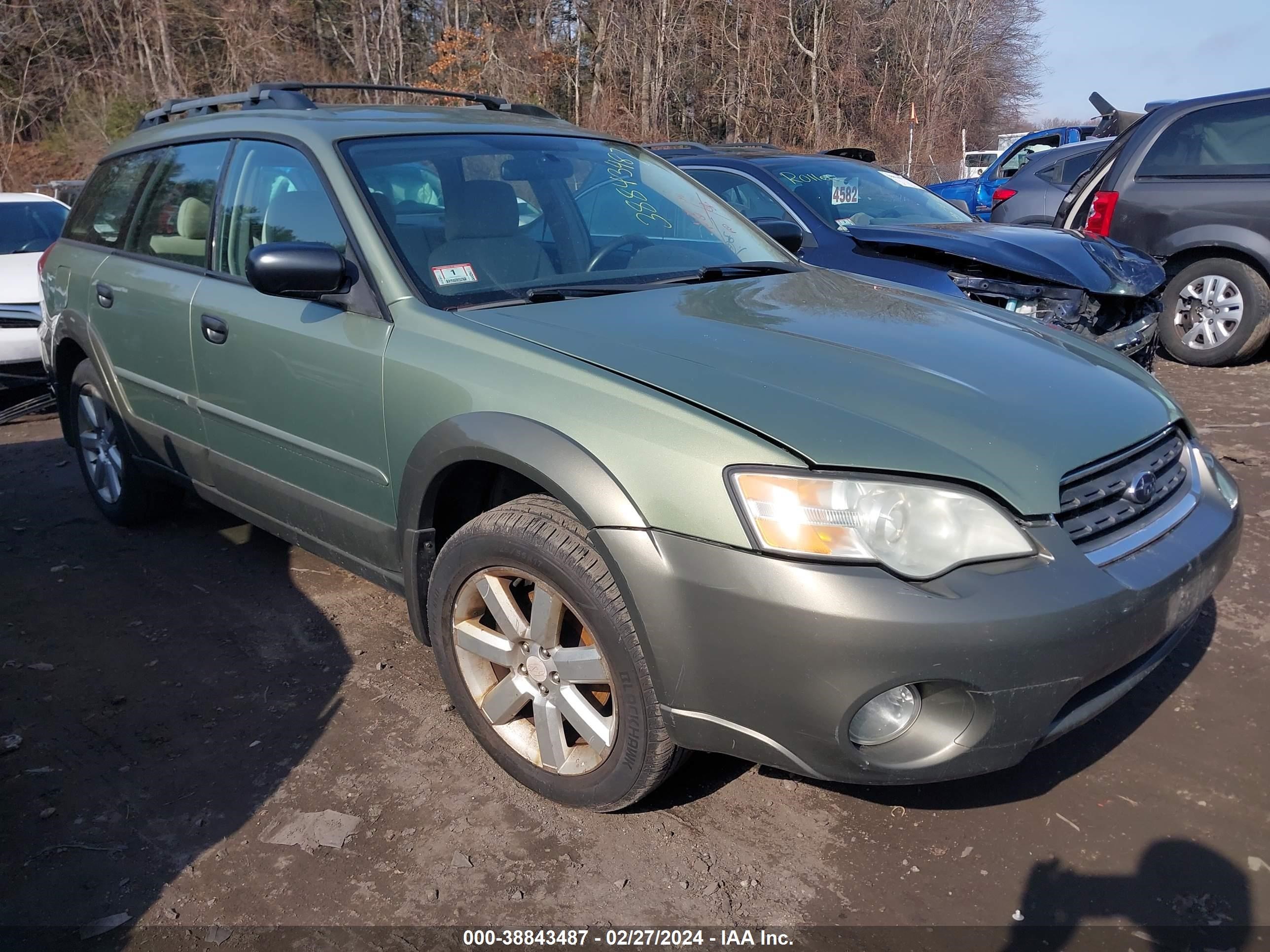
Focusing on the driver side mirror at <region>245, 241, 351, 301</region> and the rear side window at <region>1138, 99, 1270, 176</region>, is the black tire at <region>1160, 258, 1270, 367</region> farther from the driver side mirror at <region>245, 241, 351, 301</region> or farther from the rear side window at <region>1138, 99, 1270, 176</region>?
the driver side mirror at <region>245, 241, 351, 301</region>

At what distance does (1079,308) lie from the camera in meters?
5.04

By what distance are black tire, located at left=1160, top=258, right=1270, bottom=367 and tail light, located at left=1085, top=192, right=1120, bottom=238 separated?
60cm

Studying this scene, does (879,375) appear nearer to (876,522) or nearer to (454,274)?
(876,522)

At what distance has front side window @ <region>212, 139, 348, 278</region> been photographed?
3.01m

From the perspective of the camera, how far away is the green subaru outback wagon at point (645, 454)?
78.2 inches

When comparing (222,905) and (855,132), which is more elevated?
(855,132)

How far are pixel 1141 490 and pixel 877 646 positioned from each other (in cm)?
86

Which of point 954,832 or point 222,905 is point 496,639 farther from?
point 954,832

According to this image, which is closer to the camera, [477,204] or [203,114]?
[477,204]

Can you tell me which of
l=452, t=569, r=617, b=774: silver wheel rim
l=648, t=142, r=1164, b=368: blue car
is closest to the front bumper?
l=452, t=569, r=617, b=774: silver wheel rim

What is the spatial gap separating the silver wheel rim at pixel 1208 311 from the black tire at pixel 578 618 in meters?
6.27

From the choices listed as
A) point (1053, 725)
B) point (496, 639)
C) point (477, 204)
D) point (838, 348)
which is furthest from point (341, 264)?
point (1053, 725)

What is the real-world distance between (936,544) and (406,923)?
4.60ft

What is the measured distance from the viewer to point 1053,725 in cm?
209
